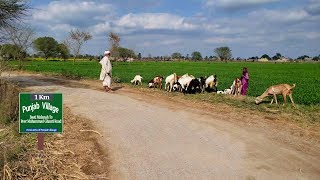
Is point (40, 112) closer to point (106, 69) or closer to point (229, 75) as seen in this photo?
point (106, 69)

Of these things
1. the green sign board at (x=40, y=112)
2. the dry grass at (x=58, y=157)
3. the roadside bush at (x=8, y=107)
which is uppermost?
the green sign board at (x=40, y=112)

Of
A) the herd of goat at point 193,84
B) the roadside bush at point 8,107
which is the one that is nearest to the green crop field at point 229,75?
the herd of goat at point 193,84

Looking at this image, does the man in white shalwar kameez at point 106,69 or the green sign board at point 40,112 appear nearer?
the green sign board at point 40,112

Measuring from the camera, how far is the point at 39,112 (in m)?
7.91

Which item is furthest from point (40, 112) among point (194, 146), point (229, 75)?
point (229, 75)

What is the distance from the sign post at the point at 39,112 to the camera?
7898 millimetres

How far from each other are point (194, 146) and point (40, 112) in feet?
12.3

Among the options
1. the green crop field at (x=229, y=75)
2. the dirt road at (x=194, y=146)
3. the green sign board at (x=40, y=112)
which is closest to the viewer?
the green sign board at (x=40, y=112)

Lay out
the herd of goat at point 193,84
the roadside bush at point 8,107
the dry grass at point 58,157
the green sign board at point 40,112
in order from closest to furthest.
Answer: the dry grass at point 58,157 → the green sign board at point 40,112 → the roadside bush at point 8,107 → the herd of goat at point 193,84

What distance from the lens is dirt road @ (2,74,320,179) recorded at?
8.18m

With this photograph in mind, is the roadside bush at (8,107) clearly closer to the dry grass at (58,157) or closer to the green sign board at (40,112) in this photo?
the dry grass at (58,157)

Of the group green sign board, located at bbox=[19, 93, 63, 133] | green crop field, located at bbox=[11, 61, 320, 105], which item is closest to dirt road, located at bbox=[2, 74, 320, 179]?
green sign board, located at bbox=[19, 93, 63, 133]

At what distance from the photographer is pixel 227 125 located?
40.0 ft

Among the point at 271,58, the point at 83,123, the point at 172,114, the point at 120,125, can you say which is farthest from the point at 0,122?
the point at 271,58
